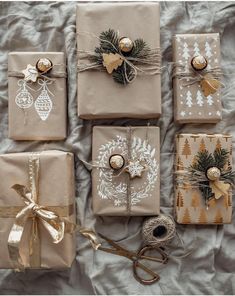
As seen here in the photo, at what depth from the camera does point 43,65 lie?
145cm

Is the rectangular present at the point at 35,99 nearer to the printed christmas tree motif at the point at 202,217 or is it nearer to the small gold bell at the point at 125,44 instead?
the small gold bell at the point at 125,44

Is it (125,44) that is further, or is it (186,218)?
(186,218)

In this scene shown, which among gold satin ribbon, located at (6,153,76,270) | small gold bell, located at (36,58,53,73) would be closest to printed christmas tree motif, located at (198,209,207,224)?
gold satin ribbon, located at (6,153,76,270)

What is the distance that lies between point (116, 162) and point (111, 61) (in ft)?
1.11

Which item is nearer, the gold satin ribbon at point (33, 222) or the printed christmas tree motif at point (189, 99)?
the gold satin ribbon at point (33, 222)

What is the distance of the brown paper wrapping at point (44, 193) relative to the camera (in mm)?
1409

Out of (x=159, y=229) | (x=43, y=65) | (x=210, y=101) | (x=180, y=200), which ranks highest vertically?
(x=43, y=65)

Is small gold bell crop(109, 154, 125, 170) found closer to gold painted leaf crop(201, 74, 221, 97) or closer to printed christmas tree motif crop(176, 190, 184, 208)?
printed christmas tree motif crop(176, 190, 184, 208)

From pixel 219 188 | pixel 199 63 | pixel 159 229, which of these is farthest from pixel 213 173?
pixel 199 63

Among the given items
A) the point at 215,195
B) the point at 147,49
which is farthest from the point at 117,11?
the point at 215,195

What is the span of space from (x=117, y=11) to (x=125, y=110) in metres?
0.34

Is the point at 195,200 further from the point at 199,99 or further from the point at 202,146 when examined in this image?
the point at 199,99

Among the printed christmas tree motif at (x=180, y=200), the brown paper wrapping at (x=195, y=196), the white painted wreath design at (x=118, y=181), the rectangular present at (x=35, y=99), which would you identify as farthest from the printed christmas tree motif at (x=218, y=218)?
the rectangular present at (x=35, y=99)

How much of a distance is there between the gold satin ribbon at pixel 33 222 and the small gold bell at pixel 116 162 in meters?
0.20
